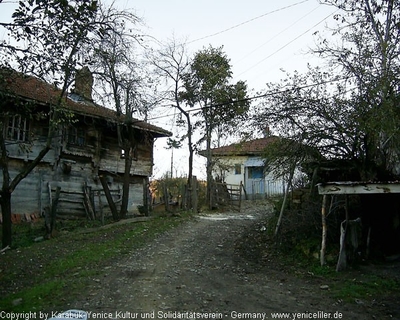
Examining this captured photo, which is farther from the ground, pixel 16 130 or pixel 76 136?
pixel 76 136

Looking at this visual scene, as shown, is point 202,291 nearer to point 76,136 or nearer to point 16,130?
point 16,130

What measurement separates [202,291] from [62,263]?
14.3 feet

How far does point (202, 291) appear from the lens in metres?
7.21

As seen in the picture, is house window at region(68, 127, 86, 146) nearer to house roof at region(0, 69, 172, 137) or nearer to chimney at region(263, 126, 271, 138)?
house roof at region(0, 69, 172, 137)

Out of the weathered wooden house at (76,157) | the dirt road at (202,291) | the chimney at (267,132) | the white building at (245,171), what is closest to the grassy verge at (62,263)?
the dirt road at (202,291)

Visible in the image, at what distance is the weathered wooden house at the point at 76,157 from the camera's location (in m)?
17.2

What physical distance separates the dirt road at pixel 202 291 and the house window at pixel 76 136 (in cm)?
1054

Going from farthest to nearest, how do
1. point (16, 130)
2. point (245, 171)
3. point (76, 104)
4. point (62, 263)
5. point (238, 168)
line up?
point (238, 168), point (245, 171), point (76, 104), point (16, 130), point (62, 263)

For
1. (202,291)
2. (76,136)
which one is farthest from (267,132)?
(76,136)

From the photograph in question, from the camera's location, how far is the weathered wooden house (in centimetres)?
1719

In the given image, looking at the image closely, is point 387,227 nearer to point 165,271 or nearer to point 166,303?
point 165,271

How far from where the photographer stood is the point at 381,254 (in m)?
10.7

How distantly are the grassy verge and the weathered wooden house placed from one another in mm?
4367

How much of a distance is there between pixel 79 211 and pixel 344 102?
14.6 meters
